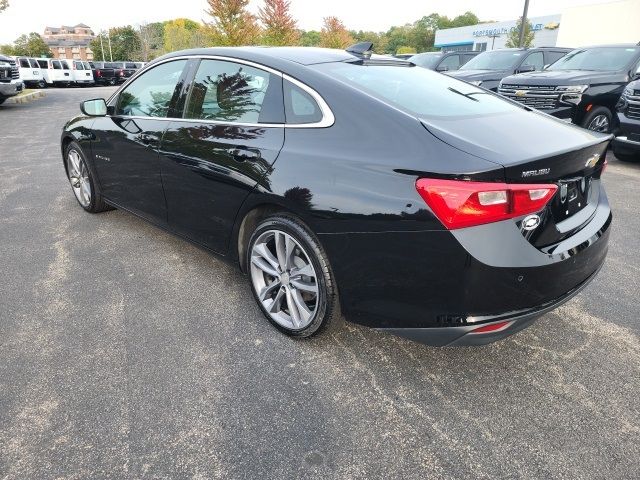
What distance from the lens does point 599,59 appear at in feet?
29.9

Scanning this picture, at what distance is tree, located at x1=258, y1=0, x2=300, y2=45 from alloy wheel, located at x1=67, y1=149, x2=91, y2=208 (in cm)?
3300

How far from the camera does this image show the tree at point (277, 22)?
3528 centimetres

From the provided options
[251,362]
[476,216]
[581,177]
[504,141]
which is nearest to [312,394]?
[251,362]

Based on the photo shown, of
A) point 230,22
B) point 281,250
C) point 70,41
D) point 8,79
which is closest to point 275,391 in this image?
point 281,250

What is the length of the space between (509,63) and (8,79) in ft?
49.9

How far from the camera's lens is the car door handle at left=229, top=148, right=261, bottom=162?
275cm

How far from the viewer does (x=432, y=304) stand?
2.15 m

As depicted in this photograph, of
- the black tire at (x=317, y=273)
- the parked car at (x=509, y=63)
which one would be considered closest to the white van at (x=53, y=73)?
the parked car at (x=509, y=63)

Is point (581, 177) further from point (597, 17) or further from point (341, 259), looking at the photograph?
point (597, 17)

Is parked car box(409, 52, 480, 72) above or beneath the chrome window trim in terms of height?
above

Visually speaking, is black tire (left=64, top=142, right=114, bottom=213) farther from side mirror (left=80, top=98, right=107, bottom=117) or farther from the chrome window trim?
the chrome window trim

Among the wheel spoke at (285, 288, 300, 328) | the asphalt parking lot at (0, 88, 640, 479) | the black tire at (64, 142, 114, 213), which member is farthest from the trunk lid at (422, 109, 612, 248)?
the black tire at (64, 142, 114, 213)

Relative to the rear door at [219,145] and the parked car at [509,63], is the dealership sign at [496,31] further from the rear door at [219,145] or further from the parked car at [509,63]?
the rear door at [219,145]

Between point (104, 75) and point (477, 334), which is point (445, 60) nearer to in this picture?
point (477, 334)
